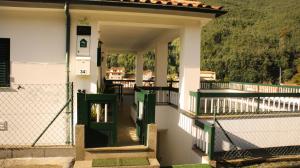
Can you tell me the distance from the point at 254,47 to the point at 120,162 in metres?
69.5

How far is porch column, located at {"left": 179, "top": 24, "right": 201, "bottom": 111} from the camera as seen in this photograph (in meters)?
8.73

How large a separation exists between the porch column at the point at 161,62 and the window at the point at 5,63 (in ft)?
22.6

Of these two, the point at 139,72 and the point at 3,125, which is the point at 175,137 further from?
the point at 139,72

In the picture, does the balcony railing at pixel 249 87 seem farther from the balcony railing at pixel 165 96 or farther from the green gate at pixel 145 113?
the green gate at pixel 145 113

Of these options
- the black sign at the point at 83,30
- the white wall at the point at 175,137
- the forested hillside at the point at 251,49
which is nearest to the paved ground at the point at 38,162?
the white wall at the point at 175,137

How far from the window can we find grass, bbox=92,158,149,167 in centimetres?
379

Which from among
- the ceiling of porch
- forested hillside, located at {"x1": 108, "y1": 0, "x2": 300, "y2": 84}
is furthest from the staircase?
forested hillside, located at {"x1": 108, "y1": 0, "x2": 300, "y2": 84}

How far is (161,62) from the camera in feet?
44.2

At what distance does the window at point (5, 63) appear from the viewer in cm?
782

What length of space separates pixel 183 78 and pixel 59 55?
12.0 feet

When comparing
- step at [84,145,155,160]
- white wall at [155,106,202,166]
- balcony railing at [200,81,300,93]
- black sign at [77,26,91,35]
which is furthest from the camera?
balcony railing at [200,81,300,93]

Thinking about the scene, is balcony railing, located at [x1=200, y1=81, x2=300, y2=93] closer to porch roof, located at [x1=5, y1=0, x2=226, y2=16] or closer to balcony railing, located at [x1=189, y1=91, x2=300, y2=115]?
balcony railing, located at [x1=189, y1=91, x2=300, y2=115]

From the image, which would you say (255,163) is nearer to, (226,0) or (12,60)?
(12,60)

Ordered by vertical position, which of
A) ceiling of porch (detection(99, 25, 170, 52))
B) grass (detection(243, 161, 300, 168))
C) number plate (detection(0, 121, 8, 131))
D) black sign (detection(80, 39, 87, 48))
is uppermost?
ceiling of porch (detection(99, 25, 170, 52))
